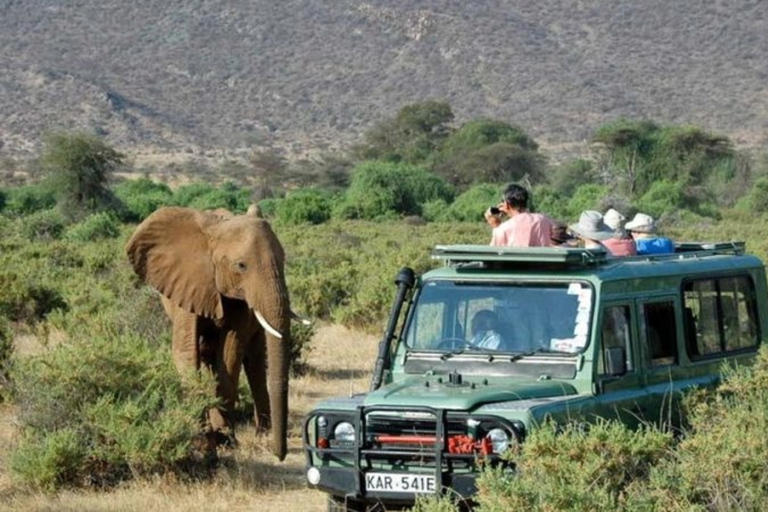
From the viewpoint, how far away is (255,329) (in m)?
12.9

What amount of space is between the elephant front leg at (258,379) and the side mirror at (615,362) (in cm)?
456

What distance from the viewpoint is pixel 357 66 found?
3693 inches

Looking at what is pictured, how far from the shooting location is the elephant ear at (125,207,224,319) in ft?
40.7

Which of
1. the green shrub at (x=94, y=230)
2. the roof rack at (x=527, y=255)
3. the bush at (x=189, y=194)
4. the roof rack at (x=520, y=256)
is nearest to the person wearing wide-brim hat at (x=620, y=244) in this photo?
the roof rack at (x=520, y=256)

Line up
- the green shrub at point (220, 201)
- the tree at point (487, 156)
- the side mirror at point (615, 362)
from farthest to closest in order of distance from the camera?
the tree at point (487, 156) < the green shrub at point (220, 201) < the side mirror at point (615, 362)

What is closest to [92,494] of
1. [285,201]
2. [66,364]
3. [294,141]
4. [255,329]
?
[66,364]

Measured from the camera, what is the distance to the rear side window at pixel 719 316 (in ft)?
32.5

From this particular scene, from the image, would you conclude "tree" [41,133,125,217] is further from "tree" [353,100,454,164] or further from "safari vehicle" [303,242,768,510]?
"safari vehicle" [303,242,768,510]

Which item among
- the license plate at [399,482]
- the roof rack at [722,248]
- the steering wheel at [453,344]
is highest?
the roof rack at [722,248]

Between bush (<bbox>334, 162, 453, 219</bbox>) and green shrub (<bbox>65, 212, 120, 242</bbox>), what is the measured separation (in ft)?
42.6

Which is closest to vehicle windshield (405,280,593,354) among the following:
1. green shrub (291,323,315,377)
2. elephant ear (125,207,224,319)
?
elephant ear (125,207,224,319)

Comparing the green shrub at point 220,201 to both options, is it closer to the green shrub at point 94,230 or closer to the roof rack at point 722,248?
the green shrub at point 94,230

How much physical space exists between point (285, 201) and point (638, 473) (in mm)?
44315

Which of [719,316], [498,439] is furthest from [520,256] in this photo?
[719,316]
